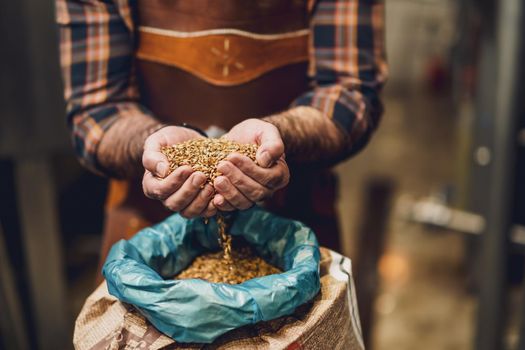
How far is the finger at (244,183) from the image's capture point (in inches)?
28.5

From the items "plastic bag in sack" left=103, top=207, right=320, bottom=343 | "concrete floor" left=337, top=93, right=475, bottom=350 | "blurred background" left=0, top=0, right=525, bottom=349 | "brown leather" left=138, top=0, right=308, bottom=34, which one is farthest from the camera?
"concrete floor" left=337, top=93, right=475, bottom=350

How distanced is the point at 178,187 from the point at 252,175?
0.09m

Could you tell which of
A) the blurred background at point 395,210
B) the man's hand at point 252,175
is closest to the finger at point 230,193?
the man's hand at point 252,175

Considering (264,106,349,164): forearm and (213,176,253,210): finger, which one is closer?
(213,176,253,210): finger

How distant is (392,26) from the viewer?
16.3 ft

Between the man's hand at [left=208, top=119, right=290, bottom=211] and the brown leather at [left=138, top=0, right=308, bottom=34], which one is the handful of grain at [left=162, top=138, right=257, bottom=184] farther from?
the brown leather at [left=138, top=0, right=308, bottom=34]

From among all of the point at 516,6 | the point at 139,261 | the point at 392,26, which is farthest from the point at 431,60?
the point at 139,261

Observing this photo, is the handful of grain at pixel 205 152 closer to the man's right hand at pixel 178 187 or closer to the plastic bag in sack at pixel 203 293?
the man's right hand at pixel 178 187

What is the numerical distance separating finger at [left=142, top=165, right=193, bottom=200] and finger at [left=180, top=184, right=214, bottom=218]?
1.0 inches

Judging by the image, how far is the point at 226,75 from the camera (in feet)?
3.20

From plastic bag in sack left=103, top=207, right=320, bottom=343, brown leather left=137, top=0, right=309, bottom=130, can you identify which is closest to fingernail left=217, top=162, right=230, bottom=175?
plastic bag in sack left=103, top=207, right=320, bottom=343

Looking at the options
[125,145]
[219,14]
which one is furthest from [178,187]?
[219,14]

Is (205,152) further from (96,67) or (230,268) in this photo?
(96,67)

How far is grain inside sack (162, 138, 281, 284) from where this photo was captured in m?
0.75
